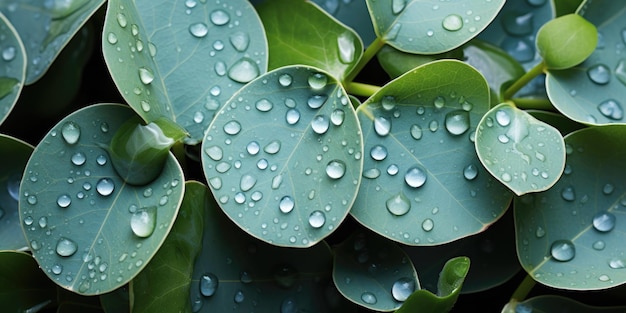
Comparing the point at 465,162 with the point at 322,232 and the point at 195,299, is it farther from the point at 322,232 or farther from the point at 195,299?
the point at 195,299

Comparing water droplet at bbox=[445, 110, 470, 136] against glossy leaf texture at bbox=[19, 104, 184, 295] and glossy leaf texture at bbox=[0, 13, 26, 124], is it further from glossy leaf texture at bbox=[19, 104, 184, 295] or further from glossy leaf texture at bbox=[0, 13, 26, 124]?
glossy leaf texture at bbox=[0, 13, 26, 124]

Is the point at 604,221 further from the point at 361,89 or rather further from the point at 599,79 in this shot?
the point at 361,89

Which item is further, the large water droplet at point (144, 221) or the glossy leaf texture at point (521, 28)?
the glossy leaf texture at point (521, 28)

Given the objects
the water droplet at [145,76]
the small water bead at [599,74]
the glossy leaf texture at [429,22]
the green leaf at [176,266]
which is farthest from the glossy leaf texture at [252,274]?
the small water bead at [599,74]

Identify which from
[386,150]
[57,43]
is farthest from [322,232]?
[57,43]

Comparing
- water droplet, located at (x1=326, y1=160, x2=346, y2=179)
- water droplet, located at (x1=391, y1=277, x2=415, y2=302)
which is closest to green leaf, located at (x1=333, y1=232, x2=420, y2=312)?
water droplet, located at (x1=391, y1=277, x2=415, y2=302)

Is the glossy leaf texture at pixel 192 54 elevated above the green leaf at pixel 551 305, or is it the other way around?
the glossy leaf texture at pixel 192 54

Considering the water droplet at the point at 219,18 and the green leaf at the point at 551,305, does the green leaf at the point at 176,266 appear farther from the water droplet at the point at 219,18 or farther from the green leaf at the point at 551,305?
the green leaf at the point at 551,305
